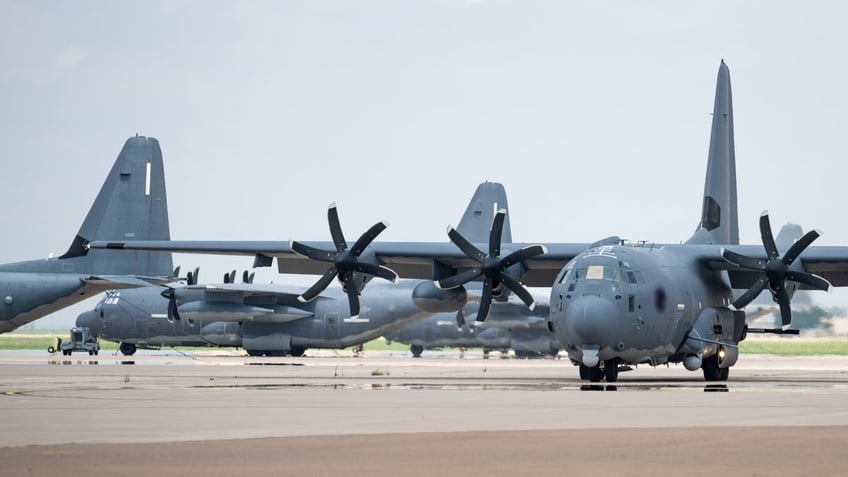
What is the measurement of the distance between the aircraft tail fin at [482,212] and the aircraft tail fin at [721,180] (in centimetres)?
2470

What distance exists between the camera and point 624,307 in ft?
97.9

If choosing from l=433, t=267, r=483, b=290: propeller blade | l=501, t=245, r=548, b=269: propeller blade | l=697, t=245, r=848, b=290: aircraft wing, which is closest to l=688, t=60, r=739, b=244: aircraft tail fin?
l=697, t=245, r=848, b=290: aircraft wing

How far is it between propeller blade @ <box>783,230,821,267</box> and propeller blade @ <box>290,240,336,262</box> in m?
13.7

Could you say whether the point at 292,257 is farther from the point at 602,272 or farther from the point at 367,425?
the point at 367,425

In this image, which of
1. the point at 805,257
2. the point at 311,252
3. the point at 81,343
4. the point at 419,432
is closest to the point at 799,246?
the point at 805,257

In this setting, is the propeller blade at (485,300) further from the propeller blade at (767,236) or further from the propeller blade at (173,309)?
the propeller blade at (173,309)

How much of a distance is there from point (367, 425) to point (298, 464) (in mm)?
4479

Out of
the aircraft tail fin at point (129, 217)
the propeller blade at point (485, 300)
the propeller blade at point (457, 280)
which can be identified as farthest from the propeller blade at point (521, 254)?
the aircraft tail fin at point (129, 217)

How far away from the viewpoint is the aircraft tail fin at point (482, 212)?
6569 centimetres

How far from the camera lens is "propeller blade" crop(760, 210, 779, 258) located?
33.0 metres

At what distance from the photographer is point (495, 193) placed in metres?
67.6

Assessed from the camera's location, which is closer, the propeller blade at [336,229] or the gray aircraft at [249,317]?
the propeller blade at [336,229]

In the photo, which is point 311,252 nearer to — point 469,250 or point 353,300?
point 353,300

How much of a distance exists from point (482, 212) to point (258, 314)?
44.7 feet
